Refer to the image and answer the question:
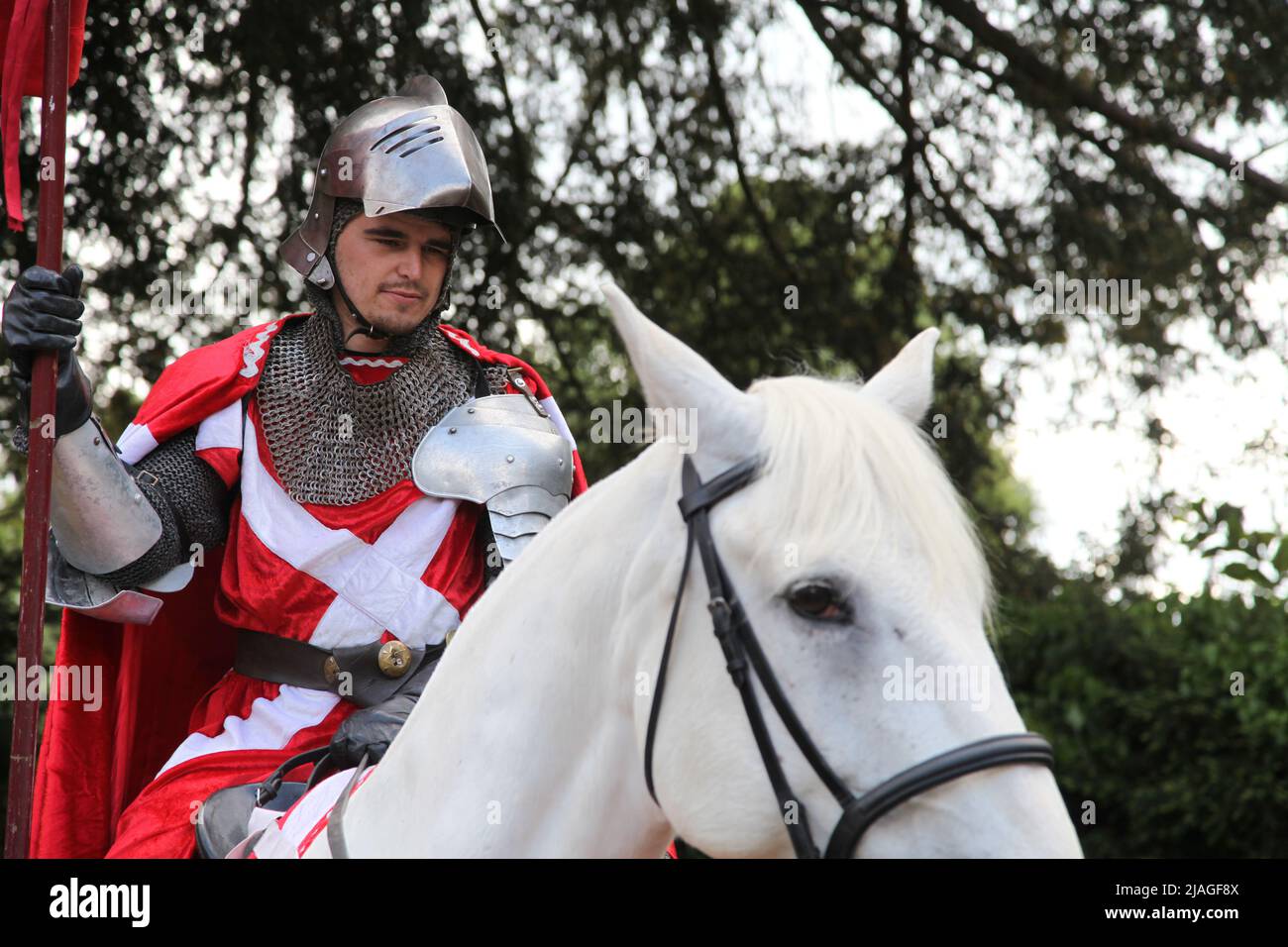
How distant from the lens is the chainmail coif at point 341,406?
123 inches

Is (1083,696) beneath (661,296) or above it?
beneath

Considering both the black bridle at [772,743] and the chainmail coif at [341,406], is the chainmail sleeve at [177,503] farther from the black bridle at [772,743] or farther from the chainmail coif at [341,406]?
the black bridle at [772,743]

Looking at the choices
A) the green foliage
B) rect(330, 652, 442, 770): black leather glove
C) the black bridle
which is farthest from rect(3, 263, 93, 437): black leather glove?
the green foliage

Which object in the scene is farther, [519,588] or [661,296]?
[661,296]

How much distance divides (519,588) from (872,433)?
601 millimetres

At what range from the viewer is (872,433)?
71.9 inches

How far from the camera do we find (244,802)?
8.74ft

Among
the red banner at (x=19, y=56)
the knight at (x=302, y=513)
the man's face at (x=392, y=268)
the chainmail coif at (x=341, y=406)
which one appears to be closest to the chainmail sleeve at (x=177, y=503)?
the knight at (x=302, y=513)
